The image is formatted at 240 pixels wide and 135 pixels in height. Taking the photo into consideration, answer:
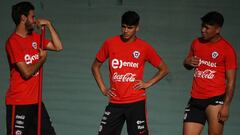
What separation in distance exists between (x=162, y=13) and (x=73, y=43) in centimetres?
96

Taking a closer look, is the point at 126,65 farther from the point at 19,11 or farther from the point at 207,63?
the point at 19,11

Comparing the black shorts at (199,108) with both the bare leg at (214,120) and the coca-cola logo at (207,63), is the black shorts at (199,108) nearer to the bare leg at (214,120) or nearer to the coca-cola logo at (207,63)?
the bare leg at (214,120)

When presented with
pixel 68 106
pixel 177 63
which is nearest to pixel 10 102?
pixel 68 106

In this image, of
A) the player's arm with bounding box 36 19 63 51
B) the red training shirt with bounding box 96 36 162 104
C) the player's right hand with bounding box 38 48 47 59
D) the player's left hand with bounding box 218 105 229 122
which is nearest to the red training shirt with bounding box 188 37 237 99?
the player's left hand with bounding box 218 105 229 122

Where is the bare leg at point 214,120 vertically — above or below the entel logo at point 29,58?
below

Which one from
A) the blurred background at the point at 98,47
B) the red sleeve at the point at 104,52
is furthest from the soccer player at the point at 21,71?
the blurred background at the point at 98,47

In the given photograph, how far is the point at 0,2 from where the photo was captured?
615 centimetres

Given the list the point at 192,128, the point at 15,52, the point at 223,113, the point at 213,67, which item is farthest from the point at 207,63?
the point at 15,52

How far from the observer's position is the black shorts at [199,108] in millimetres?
4734

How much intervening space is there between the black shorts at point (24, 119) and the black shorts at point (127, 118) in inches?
19.5

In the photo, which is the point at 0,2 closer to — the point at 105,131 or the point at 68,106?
the point at 68,106

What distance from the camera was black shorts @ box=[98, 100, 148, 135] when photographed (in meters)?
4.73

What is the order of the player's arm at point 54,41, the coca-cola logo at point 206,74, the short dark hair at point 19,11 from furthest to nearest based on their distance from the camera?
the coca-cola logo at point 206,74 → the player's arm at point 54,41 → the short dark hair at point 19,11

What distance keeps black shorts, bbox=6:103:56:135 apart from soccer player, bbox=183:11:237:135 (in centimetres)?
121
